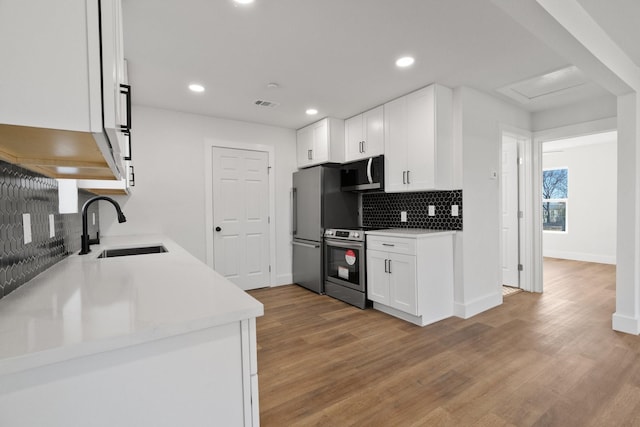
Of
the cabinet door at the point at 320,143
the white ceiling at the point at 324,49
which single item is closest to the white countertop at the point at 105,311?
the white ceiling at the point at 324,49

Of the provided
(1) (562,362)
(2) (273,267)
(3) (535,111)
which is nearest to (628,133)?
(3) (535,111)

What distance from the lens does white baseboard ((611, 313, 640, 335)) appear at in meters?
2.71

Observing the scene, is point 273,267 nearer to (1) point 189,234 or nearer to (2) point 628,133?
(1) point 189,234

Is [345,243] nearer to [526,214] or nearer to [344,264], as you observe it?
[344,264]

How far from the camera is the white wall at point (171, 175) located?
359cm

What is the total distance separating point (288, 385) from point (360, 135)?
2.97 metres

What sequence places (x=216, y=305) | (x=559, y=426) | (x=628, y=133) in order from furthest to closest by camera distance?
(x=628, y=133) → (x=559, y=426) → (x=216, y=305)

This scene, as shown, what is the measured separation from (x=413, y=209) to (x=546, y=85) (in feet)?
5.91

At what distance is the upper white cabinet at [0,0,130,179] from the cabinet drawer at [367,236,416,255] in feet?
8.84

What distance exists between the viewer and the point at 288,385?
2021 millimetres

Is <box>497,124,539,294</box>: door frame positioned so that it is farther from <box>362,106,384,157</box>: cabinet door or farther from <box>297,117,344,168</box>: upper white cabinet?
<box>297,117,344,168</box>: upper white cabinet

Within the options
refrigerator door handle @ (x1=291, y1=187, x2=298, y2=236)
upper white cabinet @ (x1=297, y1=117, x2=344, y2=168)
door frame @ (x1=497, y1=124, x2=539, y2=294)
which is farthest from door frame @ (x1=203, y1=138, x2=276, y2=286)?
door frame @ (x1=497, y1=124, x2=539, y2=294)

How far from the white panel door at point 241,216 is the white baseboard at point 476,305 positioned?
2505 mm

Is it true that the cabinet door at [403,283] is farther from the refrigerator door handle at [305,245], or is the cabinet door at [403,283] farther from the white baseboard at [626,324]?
the white baseboard at [626,324]
